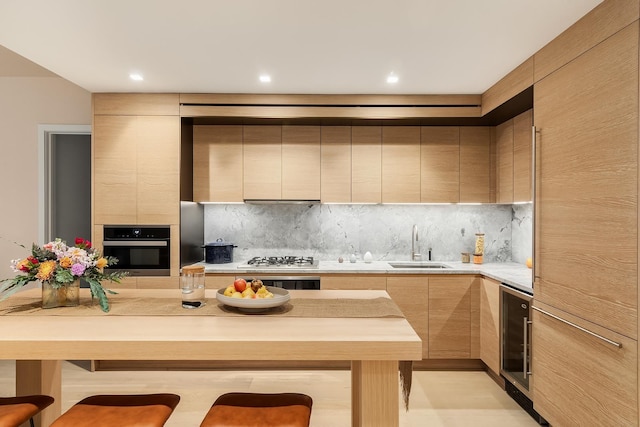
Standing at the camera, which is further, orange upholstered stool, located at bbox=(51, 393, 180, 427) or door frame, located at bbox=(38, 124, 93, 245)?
door frame, located at bbox=(38, 124, 93, 245)

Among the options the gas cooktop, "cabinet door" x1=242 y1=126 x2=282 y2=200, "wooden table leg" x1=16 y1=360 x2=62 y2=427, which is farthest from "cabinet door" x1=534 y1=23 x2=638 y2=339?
"wooden table leg" x1=16 y1=360 x2=62 y2=427

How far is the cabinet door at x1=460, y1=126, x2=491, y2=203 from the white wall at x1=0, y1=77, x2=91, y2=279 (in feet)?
12.5

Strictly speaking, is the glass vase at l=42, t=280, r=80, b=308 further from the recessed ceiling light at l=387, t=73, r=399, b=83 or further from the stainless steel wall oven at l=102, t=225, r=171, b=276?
the recessed ceiling light at l=387, t=73, r=399, b=83

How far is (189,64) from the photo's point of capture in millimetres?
3020

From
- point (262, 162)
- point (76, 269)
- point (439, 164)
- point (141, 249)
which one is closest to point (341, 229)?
point (262, 162)

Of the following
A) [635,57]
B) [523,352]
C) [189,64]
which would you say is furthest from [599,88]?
[189,64]

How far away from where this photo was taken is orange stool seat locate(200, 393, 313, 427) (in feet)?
4.86

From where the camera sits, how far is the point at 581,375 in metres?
2.19

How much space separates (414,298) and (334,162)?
1494 millimetres

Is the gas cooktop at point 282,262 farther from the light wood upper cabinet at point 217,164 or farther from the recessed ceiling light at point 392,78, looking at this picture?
the recessed ceiling light at point 392,78

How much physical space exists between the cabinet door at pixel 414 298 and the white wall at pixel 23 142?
350cm

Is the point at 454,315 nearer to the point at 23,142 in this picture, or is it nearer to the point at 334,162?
the point at 334,162

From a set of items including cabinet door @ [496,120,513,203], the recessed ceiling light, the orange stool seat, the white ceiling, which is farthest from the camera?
cabinet door @ [496,120,513,203]

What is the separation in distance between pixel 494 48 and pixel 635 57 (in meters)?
1.00
